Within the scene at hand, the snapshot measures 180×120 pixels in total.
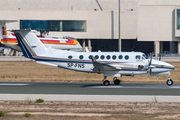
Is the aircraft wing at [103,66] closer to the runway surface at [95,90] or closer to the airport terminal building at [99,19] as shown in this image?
the runway surface at [95,90]

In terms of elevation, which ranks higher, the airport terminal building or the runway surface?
the airport terminal building

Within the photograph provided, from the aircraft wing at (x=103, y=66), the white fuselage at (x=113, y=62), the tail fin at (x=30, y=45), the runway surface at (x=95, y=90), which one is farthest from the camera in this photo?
the tail fin at (x=30, y=45)

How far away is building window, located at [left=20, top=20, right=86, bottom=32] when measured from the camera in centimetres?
8431

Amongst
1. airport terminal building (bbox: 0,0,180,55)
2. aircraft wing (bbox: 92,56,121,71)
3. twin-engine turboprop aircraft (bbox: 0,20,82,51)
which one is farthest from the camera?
airport terminal building (bbox: 0,0,180,55)

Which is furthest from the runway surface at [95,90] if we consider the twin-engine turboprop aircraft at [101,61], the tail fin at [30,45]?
the tail fin at [30,45]

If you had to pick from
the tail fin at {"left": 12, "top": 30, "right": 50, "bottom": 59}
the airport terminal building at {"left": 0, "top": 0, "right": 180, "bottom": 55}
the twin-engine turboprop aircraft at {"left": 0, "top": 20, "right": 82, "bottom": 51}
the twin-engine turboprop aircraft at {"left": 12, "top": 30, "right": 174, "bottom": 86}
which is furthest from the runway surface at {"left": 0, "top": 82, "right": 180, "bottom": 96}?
the airport terminal building at {"left": 0, "top": 0, "right": 180, "bottom": 55}

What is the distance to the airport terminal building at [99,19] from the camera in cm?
8200

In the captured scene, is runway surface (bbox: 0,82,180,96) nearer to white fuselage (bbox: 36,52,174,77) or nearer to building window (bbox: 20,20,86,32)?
white fuselage (bbox: 36,52,174,77)

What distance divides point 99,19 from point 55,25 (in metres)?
12.5

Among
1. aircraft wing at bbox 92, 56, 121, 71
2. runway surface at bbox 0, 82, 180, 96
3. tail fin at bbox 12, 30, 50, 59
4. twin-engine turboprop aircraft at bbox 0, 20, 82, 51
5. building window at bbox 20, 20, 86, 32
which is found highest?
building window at bbox 20, 20, 86, 32

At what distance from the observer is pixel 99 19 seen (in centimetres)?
8600

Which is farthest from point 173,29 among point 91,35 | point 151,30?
point 91,35

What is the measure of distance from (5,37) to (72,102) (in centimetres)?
5249

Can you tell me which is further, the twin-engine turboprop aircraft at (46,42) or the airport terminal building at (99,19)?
the airport terminal building at (99,19)
